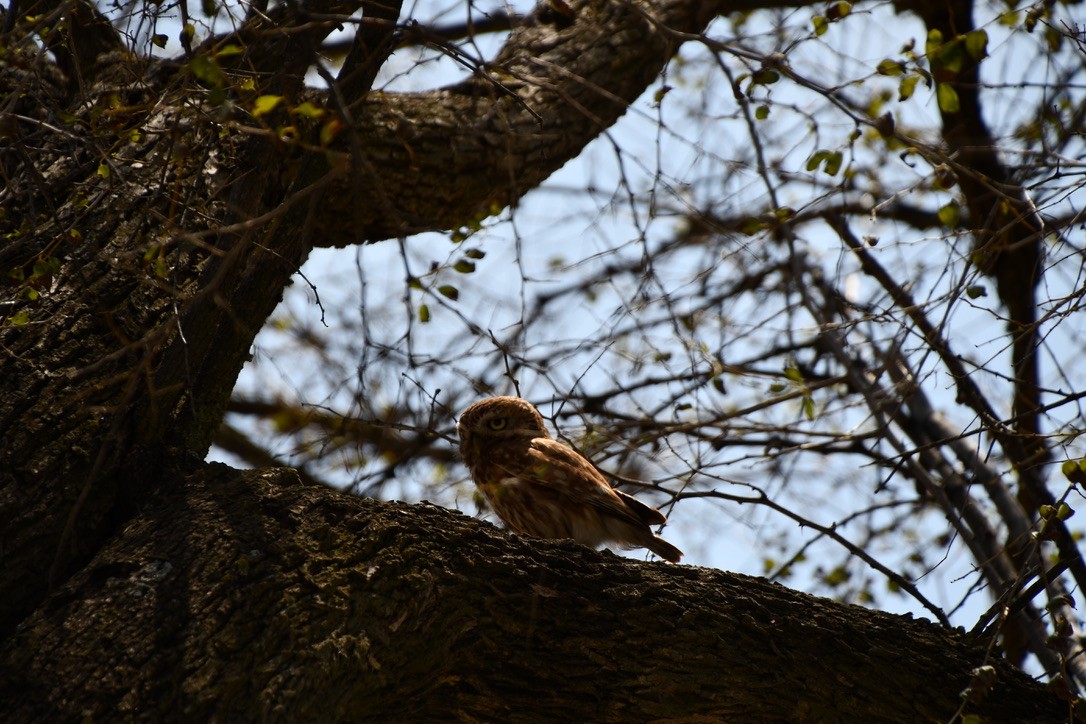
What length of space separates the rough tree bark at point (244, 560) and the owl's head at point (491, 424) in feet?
5.22

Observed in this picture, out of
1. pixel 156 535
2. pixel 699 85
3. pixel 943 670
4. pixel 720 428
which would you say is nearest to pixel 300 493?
pixel 156 535

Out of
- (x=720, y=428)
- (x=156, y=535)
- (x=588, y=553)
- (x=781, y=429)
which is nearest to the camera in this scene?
(x=156, y=535)

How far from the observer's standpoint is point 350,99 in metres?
3.14

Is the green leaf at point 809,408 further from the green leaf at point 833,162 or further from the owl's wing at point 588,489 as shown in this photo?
the green leaf at point 833,162

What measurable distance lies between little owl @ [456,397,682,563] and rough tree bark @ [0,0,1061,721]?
3.93 feet

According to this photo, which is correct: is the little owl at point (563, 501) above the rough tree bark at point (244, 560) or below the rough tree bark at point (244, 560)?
above

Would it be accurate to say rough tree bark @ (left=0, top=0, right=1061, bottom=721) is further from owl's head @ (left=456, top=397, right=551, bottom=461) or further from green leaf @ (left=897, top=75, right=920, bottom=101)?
owl's head @ (left=456, top=397, right=551, bottom=461)

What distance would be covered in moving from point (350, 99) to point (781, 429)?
2094mm

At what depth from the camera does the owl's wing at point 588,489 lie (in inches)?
167

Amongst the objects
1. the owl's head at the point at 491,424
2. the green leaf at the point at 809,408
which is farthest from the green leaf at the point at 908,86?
the owl's head at the point at 491,424

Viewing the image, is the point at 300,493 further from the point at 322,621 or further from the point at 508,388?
the point at 508,388

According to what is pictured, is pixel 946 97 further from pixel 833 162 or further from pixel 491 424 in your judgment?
pixel 491 424

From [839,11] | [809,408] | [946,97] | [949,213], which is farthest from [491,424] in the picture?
[946,97]

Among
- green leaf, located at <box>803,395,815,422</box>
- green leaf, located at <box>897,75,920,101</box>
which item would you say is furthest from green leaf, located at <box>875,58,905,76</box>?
green leaf, located at <box>803,395,815,422</box>
